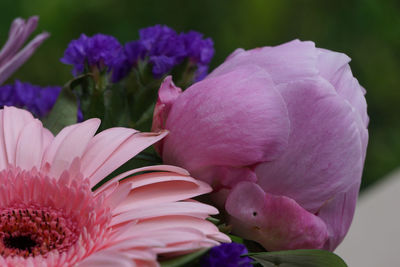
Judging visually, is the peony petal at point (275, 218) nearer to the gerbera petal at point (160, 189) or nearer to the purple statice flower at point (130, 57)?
the gerbera petal at point (160, 189)

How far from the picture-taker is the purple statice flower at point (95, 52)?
41 centimetres

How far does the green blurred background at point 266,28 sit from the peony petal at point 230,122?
909 millimetres

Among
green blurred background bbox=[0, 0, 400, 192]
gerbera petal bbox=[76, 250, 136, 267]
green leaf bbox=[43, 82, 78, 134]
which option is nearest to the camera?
gerbera petal bbox=[76, 250, 136, 267]

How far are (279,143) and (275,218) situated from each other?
0.04m

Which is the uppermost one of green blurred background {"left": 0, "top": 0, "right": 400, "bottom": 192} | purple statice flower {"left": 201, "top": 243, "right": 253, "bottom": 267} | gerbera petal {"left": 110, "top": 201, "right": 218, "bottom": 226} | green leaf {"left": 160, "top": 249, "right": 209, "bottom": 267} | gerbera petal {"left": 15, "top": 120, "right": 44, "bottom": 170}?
gerbera petal {"left": 15, "top": 120, "right": 44, "bottom": 170}

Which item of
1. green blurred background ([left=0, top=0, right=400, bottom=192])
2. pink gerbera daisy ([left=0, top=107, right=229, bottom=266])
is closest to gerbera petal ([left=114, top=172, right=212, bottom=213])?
pink gerbera daisy ([left=0, top=107, right=229, bottom=266])

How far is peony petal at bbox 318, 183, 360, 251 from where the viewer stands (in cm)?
33

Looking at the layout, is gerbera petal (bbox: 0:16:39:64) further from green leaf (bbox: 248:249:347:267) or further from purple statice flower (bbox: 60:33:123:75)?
green leaf (bbox: 248:249:347:267)

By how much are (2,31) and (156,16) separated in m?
0.27

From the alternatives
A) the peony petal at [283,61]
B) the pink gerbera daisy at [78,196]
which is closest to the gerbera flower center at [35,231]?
the pink gerbera daisy at [78,196]

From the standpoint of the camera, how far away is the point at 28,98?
0.45 metres

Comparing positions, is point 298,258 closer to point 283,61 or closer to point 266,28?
point 283,61

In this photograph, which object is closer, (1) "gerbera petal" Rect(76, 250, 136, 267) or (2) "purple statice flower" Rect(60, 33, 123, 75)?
(1) "gerbera petal" Rect(76, 250, 136, 267)

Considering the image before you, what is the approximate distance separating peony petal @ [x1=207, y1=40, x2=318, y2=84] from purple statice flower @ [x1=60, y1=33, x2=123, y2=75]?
8 centimetres
